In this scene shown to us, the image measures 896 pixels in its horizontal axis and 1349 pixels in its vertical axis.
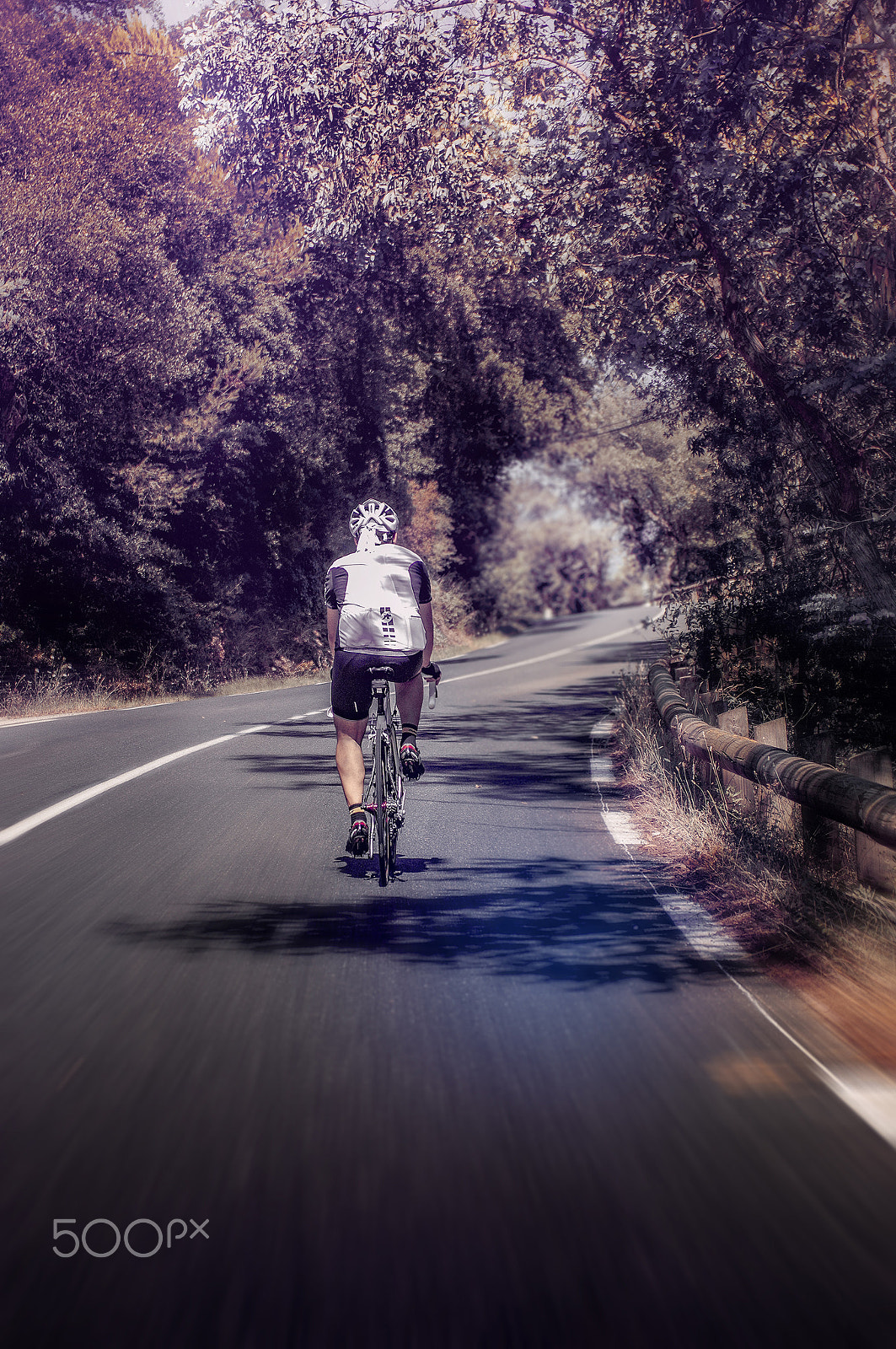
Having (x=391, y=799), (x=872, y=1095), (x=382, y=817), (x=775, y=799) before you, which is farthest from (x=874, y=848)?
(x=391, y=799)

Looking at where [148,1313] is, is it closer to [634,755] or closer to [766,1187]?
[766,1187]

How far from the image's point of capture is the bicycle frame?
7088 millimetres

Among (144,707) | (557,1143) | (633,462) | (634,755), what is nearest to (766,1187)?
(557,1143)

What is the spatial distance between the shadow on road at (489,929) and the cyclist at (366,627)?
0.68 metres

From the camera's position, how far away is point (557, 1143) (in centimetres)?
367

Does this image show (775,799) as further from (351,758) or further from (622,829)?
(351,758)

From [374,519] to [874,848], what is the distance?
3.23 meters

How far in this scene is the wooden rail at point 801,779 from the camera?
548 cm

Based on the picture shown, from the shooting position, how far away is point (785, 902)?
630cm

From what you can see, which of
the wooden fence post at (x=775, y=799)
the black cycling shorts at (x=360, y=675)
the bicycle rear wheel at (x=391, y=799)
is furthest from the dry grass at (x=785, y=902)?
the black cycling shorts at (x=360, y=675)

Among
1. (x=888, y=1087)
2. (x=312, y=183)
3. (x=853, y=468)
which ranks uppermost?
(x=312, y=183)

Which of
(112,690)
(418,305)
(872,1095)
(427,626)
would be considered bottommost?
(872,1095)

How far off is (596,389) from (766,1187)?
3270 cm

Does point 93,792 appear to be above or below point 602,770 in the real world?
above
